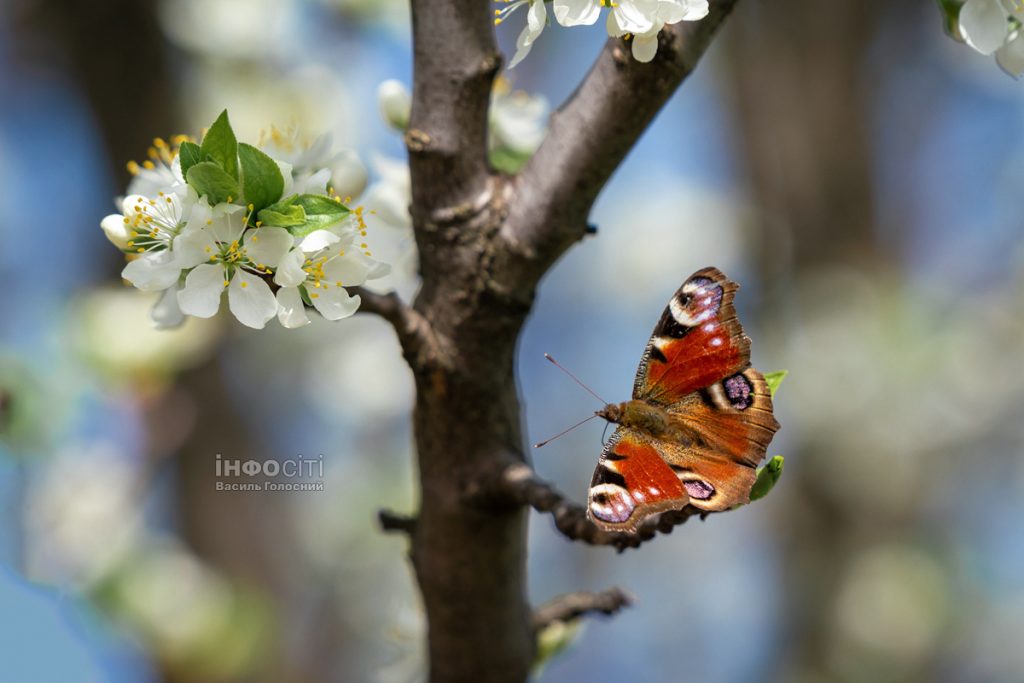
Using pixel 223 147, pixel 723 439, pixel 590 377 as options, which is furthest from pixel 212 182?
pixel 590 377

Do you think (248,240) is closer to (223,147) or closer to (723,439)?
(223,147)

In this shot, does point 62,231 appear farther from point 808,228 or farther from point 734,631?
point 734,631

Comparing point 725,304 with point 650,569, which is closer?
point 725,304

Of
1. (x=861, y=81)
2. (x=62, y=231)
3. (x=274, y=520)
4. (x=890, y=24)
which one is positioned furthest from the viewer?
(x=890, y=24)

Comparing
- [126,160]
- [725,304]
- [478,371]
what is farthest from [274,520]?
[725,304]

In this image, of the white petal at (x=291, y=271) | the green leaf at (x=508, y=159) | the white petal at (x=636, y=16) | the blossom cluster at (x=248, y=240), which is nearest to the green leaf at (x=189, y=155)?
the blossom cluster at (x=248, y=240)

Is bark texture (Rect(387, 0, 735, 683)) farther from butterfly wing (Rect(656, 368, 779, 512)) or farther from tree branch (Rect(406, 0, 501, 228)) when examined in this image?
butterfly wing (Rect(656, 368, 779, 512))

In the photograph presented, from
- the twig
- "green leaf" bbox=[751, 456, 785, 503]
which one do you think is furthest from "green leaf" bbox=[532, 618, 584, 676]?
"green leaf" bbox=[751, 456, 785, 503]
